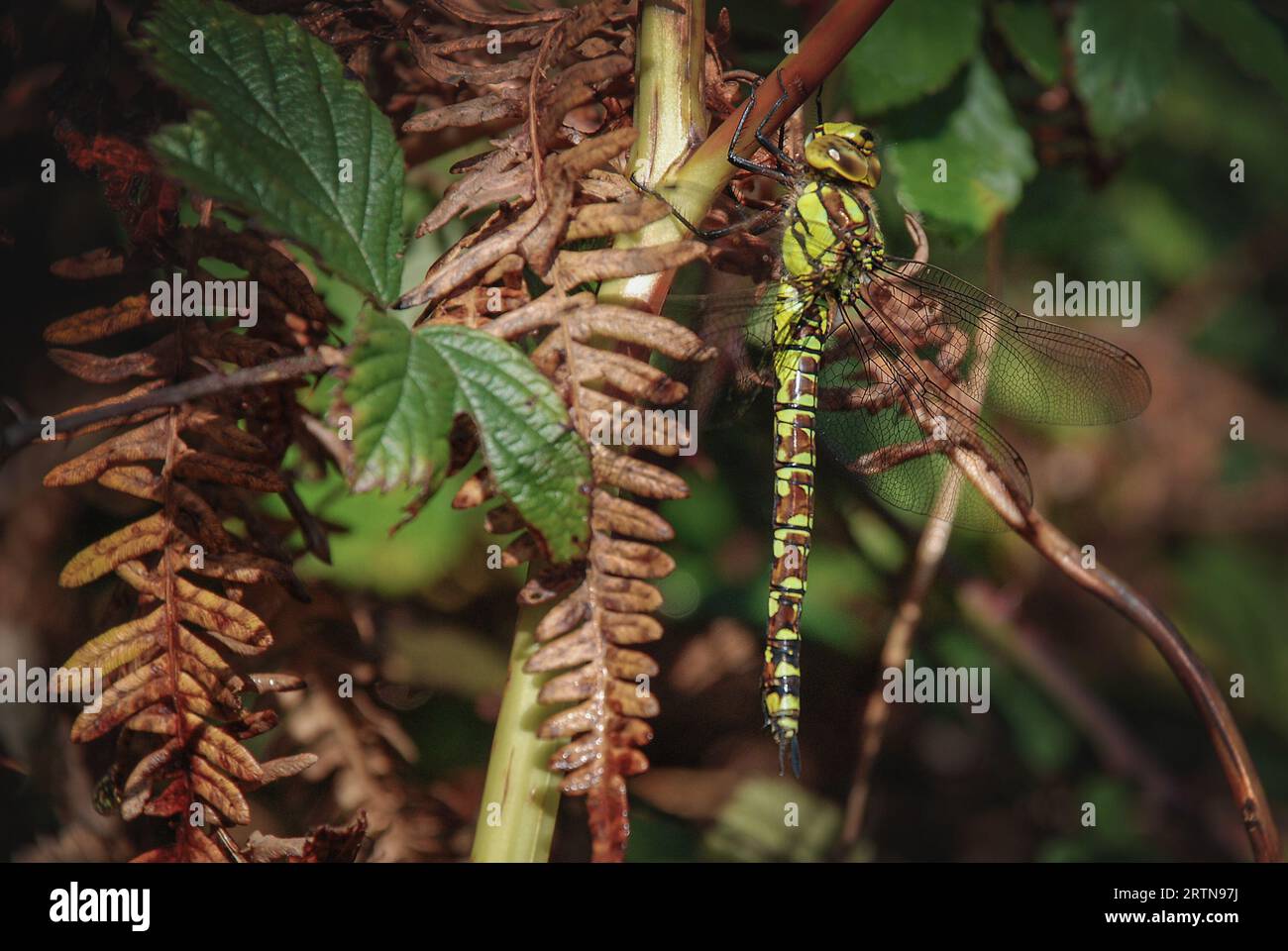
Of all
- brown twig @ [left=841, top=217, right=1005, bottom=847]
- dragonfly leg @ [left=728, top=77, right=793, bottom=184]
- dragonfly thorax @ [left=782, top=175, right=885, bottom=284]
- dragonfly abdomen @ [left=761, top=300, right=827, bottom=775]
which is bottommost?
brown twig @ [left=841, top=217, right=1005, bottom=847]

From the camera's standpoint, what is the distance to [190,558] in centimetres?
116

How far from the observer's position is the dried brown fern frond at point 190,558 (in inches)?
44.4

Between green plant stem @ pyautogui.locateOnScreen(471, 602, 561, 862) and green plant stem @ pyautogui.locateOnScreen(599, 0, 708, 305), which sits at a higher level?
green plant stem @ pyautogui.locateOnScreen(599, 0, 708, 305)

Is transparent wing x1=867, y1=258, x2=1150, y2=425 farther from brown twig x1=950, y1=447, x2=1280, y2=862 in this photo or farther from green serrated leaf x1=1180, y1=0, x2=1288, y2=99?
green serrated leaf x1=1180, y1=0, x2=1288, y2=99

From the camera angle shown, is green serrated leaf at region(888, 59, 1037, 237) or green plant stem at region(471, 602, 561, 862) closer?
green plant stem at region(471, 602, 561, 862)

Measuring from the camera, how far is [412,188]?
5.85 ft

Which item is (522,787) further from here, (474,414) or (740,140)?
(740,140)

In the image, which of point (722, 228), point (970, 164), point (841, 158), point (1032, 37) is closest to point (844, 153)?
point (841, 158)

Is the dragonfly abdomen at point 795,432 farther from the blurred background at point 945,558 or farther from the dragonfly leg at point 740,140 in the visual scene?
the dragonfly leg at point 740,140

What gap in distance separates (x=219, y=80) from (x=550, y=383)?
1.61ft

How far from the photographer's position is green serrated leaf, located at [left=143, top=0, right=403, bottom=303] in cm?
99

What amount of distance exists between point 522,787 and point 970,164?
1295 millimetres

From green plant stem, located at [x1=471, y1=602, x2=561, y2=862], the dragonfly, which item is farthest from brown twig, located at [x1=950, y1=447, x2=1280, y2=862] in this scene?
green plant stem, located at [x1=471, y1=602, x2=561, y2=862]
